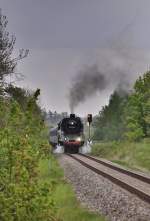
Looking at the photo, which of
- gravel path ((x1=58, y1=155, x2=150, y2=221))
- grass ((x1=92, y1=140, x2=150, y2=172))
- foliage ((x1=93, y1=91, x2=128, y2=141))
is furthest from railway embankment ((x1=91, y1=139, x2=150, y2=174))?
foliage ((x1=93, y1=91, x2=128, y2=141))

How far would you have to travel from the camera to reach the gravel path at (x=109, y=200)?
12.8m

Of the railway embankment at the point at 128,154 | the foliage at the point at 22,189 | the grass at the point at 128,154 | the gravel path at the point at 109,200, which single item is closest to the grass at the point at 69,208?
the gravel path at the point at 109,200

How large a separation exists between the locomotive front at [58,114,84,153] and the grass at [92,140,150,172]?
191 centimetres

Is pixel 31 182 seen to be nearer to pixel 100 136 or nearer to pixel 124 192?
pixel 124 192

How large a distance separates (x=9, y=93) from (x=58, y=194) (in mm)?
14859

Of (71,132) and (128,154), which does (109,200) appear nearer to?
(128,154)

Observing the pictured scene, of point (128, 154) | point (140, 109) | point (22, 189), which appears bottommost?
point (22, 189)

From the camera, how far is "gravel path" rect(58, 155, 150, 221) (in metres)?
12.8

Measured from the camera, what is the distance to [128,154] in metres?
37.3

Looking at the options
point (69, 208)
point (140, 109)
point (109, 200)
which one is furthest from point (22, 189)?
point (140, 109)

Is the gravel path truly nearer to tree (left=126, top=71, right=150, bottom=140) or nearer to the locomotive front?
the locomotive front

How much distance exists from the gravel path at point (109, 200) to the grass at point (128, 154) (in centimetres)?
852

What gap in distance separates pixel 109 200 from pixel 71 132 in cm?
3089

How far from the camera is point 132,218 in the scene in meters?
12.2
